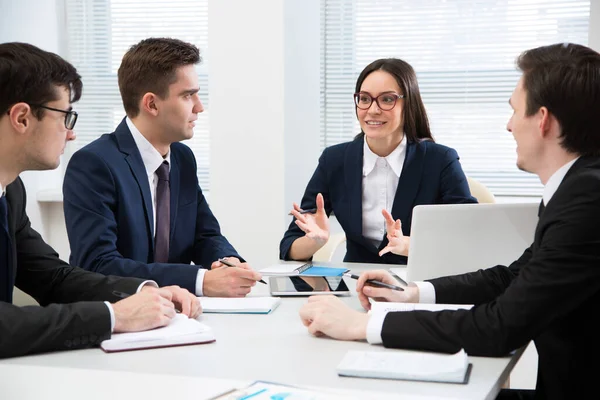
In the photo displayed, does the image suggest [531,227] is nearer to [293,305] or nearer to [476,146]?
[293,305]

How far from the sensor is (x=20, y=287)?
209 centimetres

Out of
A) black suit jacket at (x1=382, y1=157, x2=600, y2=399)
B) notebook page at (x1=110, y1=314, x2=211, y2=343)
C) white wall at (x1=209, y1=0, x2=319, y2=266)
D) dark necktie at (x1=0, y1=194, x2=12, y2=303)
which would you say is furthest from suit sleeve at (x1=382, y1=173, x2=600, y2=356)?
white wall at (x1=209, y1=0, x2=319, y2=266)

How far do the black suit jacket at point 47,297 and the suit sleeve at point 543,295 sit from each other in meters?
0.67

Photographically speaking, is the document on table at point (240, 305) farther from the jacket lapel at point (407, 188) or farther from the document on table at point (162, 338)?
the jacket lapel at point (407, 188)

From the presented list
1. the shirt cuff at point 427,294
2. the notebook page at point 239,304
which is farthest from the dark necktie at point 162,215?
the shirt cuff at point 427,294

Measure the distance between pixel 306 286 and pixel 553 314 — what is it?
35.4 inches

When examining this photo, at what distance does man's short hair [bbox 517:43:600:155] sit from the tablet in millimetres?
816

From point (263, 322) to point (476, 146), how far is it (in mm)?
3149

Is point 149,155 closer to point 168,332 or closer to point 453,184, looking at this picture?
point 168,332

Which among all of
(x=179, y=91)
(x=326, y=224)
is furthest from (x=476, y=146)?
(x=179, y=91)

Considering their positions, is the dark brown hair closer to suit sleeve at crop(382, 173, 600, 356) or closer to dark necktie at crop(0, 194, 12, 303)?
suit sleeve at crop(382, 173, 600, 356)

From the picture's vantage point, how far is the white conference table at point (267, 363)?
51.6 inches

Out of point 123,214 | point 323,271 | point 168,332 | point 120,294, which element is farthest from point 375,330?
point 123,214

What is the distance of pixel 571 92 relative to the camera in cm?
160
